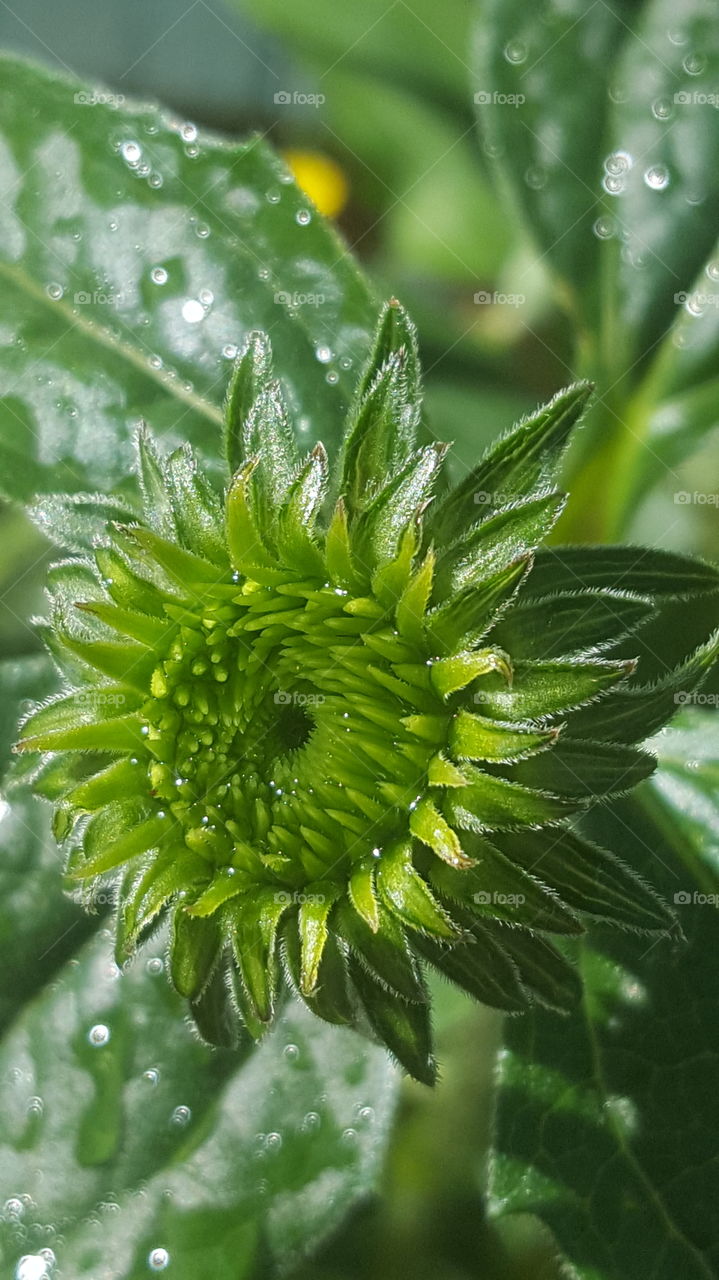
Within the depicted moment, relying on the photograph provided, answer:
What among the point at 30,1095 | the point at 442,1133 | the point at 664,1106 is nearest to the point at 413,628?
the point at 664,1106

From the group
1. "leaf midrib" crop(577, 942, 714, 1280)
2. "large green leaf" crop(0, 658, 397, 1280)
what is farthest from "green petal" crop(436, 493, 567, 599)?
"large green leaf" crop(0, 658, 397, 1280)

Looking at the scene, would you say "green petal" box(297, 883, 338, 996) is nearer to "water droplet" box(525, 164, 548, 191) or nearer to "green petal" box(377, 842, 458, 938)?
"green petal" box(377, 842, 458, 938)

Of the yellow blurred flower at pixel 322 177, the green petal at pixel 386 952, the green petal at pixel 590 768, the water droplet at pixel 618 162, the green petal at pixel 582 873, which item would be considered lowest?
the green petal at pixel 386 952

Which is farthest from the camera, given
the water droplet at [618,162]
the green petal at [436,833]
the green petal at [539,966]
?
the water droplet at [618,162]

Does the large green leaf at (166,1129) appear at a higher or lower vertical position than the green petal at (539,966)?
lower

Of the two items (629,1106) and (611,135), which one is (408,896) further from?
(611,135)

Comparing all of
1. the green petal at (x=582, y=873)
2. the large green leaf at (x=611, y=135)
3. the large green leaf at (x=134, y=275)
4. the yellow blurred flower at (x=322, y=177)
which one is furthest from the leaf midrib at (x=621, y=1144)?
the yellow blurred flower at (x=322, y=177)

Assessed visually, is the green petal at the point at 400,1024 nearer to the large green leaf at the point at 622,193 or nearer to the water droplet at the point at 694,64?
the large green leaf at the point at 622,193
